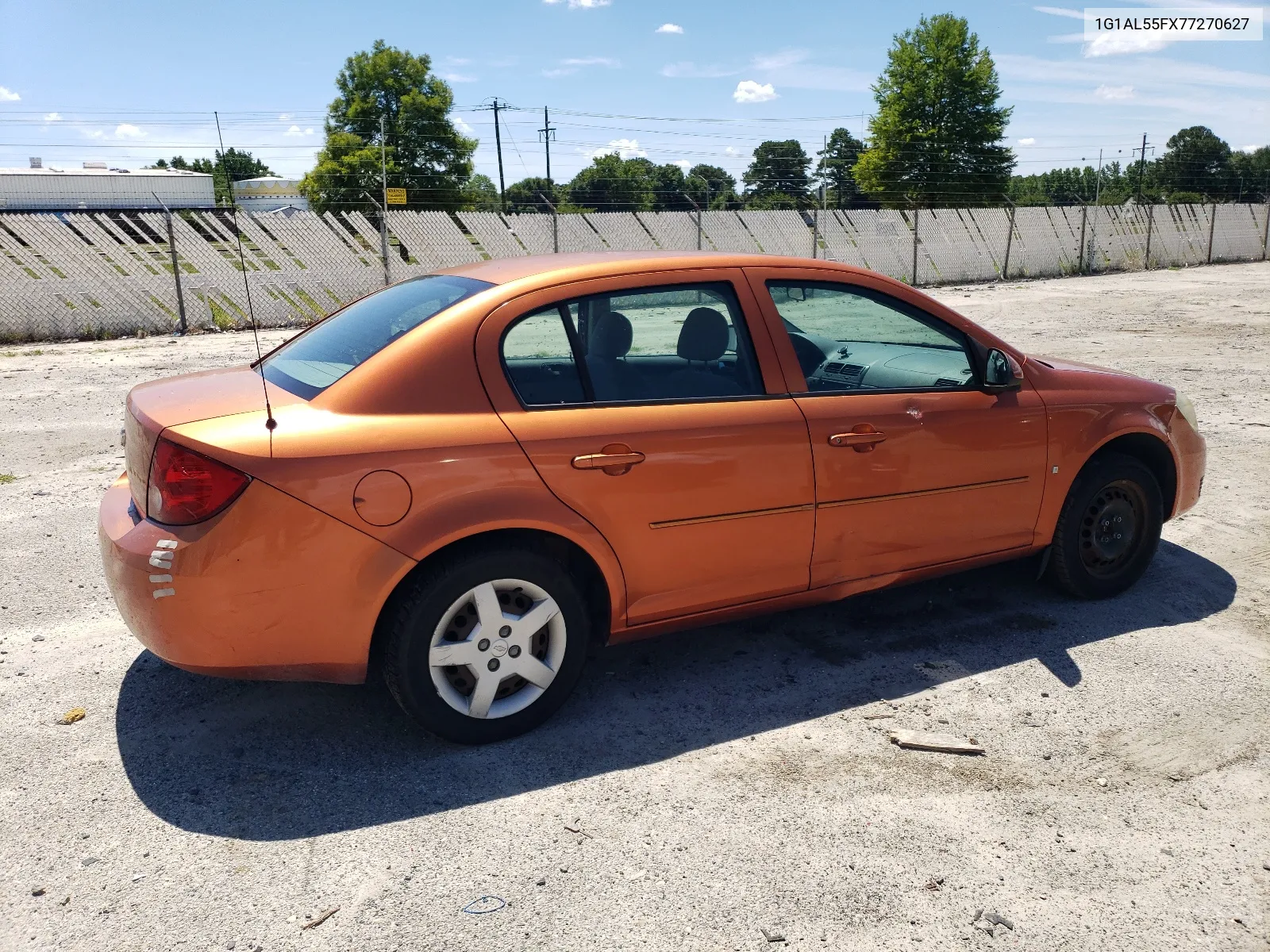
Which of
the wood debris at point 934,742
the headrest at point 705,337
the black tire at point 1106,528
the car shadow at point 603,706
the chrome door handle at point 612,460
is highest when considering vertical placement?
the headrest at point 705,337

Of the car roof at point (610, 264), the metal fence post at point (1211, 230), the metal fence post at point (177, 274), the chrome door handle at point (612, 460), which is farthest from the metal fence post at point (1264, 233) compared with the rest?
the chrome door handle at point (612, 460)

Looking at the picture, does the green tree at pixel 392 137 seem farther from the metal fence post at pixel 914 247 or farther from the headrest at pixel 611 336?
the headrest at pixel 611 336

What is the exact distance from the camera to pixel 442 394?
3154mm

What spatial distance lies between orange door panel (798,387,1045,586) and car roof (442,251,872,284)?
570 millimetres

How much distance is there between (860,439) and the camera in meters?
3.74

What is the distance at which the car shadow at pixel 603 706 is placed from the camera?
3.08 m

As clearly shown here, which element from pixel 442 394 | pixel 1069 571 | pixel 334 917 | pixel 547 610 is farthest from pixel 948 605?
pixel 334 917

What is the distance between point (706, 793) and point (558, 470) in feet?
3.69

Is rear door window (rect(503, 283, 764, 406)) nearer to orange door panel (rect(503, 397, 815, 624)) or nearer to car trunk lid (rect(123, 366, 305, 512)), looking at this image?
orange door panel (rect(503, 397, 815, 624))

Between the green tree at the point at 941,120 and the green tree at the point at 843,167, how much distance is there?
9.70ft

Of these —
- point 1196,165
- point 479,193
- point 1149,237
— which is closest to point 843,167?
point 1196,165

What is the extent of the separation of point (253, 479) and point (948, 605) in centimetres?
318

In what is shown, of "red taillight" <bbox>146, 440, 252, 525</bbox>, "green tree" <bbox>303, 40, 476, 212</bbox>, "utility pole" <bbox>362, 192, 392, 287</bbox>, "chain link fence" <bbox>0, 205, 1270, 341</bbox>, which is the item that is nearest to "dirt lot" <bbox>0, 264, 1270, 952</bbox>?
"red taillight" <bbox>146, 440, 252, 525</bbox>

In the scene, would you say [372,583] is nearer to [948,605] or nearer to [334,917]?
[334,917]
